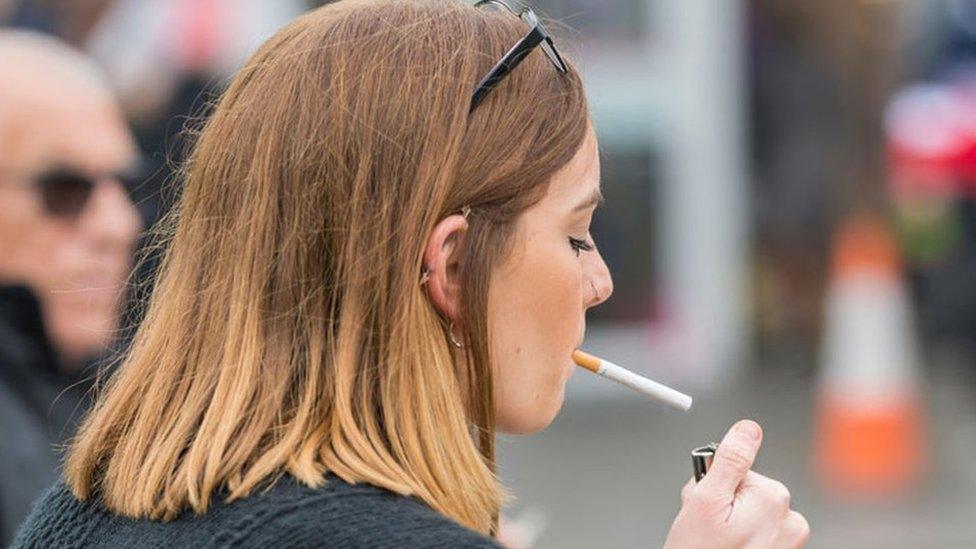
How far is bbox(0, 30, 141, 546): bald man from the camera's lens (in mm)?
3686

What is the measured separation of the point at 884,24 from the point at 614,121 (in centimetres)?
176

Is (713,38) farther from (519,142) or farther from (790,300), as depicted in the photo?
(519,142)

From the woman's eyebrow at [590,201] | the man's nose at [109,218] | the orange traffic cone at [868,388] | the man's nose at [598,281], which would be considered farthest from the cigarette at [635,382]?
the orange traffic cone at [868,388]

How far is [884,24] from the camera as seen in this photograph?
9.45 m

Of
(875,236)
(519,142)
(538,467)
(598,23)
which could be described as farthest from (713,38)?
(519,142)

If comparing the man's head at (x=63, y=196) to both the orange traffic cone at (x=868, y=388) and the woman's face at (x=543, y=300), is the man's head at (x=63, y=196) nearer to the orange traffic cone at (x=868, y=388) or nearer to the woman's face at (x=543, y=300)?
the woman's face at (x=543, y=300)

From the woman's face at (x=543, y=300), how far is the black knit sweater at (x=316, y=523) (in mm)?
261

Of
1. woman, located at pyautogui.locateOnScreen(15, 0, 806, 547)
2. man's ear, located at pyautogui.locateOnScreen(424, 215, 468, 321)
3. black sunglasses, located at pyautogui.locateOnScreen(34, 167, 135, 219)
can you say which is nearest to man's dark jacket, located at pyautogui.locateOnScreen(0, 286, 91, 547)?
black sunglasses, located at pyautogui.locateOnScreen(34, 167, 135, 219)

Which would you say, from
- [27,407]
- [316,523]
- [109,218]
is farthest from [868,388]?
[316,523]

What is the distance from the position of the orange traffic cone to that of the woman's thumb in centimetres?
526

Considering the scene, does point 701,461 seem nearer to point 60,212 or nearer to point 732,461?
point 732,461

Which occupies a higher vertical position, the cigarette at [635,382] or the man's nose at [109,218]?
the cigarette at [635,382]

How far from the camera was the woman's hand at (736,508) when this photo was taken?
1765 mm

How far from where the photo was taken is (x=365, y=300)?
1741 mm
